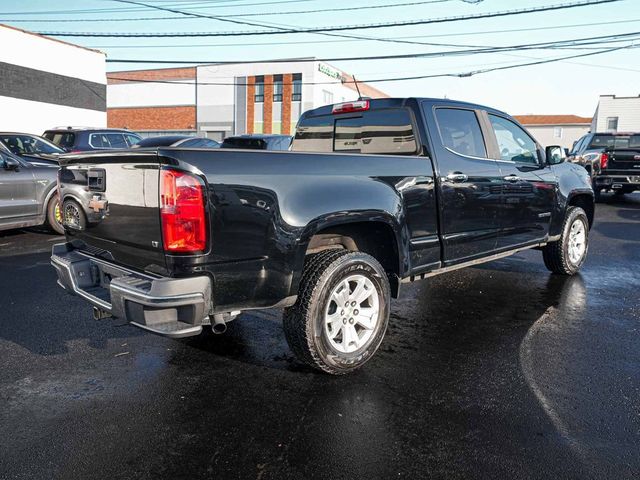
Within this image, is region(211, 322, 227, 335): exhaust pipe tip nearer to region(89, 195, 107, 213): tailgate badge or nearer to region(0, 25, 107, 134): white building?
region(89, 195, 107, 213): tailgate badge

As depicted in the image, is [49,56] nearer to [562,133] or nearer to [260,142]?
[260,142]

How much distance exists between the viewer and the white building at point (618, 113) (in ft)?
157

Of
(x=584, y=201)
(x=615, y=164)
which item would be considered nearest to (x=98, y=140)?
(x=584, y=201)

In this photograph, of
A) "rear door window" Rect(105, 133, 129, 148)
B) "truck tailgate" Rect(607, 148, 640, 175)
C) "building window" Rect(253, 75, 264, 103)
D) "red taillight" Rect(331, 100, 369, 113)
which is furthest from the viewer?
"building window" Rect(253, 75, 264, 103)

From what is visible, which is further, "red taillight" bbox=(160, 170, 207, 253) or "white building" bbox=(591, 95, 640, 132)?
"white building" bbox=(591, 95, 640, 132)

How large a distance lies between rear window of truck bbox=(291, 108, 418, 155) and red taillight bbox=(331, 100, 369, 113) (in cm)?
5

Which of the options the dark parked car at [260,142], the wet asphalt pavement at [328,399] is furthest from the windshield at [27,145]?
the wet asphalt pavement at [328,399]

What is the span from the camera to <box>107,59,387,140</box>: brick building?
46.7 metres

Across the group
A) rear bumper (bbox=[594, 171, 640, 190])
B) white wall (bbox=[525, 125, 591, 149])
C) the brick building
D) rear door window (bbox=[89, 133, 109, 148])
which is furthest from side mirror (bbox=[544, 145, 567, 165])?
white wall (bbox=[525, 125, 591, 149])

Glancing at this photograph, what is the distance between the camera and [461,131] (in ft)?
15.7

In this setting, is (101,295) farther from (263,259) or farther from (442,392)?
(442,392)

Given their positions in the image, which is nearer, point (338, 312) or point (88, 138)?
point (338, 312)

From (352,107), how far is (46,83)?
24.3 m

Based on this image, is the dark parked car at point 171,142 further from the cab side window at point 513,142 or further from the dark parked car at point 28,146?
the cab side window at point 513,142
